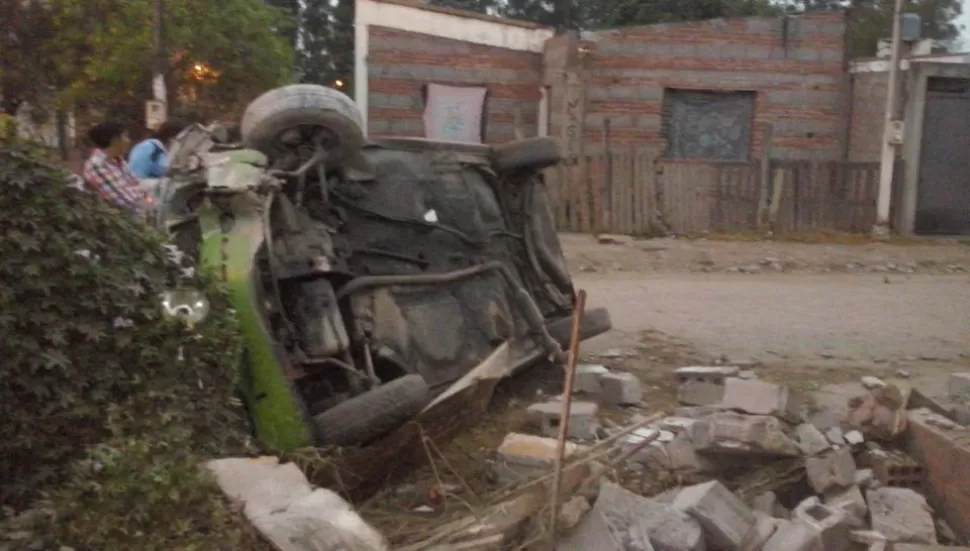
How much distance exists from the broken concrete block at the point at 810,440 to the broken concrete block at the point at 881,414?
0.31m

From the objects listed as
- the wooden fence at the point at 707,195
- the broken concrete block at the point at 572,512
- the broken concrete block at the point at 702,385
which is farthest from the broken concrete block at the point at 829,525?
the wooden fence at the point at 707,195

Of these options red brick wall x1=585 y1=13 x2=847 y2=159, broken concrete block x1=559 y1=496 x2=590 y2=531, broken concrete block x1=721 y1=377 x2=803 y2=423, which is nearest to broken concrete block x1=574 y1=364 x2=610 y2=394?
broken concrete block x1=721 y1=377 x2=803 y2=423

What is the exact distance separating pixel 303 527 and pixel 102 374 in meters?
0.87

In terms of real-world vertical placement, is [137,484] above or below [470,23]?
below

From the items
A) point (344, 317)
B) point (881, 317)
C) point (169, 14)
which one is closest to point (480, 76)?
point (169, 14)

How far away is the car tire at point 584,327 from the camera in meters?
6.04

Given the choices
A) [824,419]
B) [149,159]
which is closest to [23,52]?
[149,159]

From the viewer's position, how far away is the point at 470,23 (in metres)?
17.0

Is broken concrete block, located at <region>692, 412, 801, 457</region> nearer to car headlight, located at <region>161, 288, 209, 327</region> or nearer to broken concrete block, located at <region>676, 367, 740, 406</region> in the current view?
broken concrete block, located at <region>676, 367, 740, 406</region>

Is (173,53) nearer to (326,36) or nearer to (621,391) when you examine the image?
(621,391)

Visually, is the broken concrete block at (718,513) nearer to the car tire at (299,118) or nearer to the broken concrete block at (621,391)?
the broken concrete block at (621,391)

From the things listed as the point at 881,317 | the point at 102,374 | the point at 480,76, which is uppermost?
the point at 480,76

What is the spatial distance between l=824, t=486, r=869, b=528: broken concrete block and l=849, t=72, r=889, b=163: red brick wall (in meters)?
13.3

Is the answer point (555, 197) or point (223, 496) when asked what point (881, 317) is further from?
point (223, 496)
